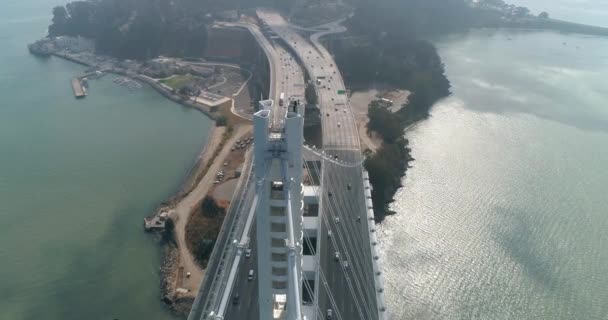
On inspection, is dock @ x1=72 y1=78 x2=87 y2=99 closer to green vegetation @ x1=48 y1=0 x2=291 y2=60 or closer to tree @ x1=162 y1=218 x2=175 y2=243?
green vegetation @ x1=48 y1=0 x2=291 y2=60

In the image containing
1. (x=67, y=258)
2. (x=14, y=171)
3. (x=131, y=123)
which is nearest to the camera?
(x=67, y=258)

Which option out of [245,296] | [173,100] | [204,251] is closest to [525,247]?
[245,296]

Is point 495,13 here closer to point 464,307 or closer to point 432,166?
point 432,166

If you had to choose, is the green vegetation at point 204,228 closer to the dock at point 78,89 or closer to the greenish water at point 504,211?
the greenish water at point 504,211

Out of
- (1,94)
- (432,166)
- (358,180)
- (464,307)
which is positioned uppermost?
(1,94)

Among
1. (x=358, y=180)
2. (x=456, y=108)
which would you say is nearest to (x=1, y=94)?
(x=358, y=180)
